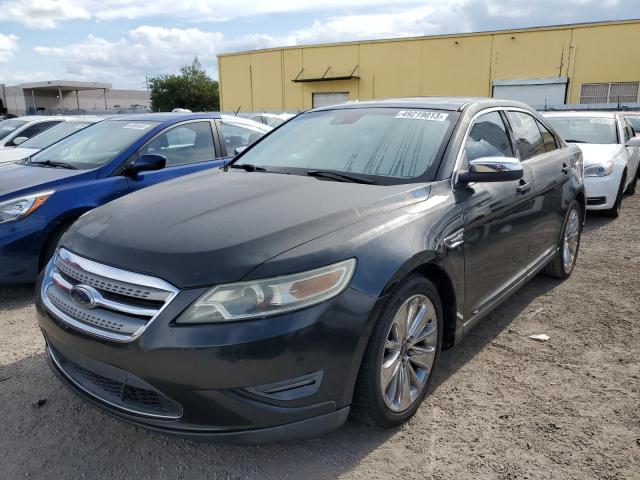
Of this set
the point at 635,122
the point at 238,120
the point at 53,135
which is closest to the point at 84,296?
the point at 238,120

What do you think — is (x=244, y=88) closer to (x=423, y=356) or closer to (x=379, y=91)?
(x=379, y=91)

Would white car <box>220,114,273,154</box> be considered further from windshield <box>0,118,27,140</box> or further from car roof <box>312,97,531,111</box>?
windshield <box>0,118,27,140</box>

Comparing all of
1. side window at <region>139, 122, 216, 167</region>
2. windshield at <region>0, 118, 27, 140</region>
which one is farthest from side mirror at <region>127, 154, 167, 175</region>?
windshield at <region>0, 118, 27, 140</region>

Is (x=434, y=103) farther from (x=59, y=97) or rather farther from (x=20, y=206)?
(x=59, y=97)

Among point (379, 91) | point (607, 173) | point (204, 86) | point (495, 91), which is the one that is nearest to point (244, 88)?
point (379, 91)

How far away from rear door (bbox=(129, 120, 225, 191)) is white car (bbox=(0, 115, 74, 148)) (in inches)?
252

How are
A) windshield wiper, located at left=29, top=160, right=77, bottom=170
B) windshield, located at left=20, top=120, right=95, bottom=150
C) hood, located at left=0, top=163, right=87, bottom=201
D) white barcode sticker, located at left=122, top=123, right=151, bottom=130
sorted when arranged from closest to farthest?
1. hood, located at left=0, top=163, right=87, bottom=201
2. windshield wiper, located at left=29, top=160, right=77, bottom=170
3. white barcode sticker, located at left=122, top=123, right=151, bottom=130
4. windshield, located at left=20, top=120, right=95, bottom=150

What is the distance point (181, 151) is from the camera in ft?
17.9

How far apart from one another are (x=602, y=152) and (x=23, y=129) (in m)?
10.8

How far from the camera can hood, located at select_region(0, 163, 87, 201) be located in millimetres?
4348

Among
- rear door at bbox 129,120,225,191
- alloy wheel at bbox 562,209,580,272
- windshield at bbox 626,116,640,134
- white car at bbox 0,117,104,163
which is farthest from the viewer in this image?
windshield at bbox 626,116,640,134

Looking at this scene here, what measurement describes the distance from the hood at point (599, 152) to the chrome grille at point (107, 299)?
6.85m

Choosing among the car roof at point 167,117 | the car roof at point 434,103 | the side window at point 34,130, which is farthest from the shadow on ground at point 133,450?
the side window at point 34,130

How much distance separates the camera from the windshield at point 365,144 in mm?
3135
